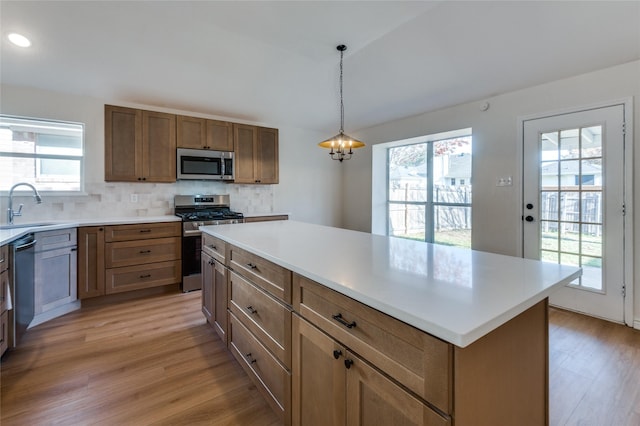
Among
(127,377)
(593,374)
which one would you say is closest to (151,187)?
(127,377)

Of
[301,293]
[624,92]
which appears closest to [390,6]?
[624,92]

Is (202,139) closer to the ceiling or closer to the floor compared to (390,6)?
closer to the floor

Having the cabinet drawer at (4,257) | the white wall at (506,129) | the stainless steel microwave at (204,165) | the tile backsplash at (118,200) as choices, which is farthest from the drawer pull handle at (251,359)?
the white wall at (506,129)

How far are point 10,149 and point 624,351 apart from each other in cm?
595

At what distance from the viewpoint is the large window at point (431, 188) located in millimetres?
4055

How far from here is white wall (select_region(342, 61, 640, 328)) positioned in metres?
2.58

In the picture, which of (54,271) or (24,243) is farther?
(54,271)

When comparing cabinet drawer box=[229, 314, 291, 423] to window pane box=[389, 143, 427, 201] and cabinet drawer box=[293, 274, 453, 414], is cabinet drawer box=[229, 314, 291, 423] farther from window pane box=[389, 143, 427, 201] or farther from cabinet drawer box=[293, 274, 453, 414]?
window pane box=[389, 143, 427, 201]

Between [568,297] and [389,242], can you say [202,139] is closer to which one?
[389,242]

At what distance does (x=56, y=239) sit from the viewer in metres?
2.79

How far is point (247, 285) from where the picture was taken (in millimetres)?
1742

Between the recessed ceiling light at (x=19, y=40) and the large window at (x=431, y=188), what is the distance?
4.40m

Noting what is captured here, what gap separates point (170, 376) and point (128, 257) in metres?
1.87

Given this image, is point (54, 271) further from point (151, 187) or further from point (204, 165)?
point (204, 165)
